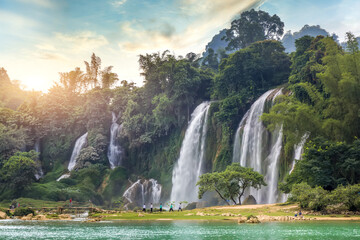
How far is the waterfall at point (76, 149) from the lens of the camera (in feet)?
195

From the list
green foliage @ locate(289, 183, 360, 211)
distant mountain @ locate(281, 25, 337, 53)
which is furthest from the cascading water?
distant mountain @ locate(281, 25, 337, 53)

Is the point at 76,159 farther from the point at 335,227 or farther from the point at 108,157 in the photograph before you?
the point at 335,227

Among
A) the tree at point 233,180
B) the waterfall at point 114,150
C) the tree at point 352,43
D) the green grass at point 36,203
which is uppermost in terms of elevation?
the tree at point 352,43

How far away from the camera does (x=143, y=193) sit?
51000mm

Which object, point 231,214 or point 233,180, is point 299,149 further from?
point 231,214

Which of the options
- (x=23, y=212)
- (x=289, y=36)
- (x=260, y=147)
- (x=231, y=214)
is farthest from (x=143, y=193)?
(x=289, y=36)

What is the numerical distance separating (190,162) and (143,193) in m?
8.31

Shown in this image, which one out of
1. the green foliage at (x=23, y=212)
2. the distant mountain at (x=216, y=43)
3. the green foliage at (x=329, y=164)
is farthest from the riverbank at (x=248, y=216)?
the distant mountain at (x=216, y=43)

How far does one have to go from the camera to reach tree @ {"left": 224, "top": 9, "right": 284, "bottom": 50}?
2756 inches

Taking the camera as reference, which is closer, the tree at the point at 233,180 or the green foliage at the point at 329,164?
the green foliage at the point at 329,164

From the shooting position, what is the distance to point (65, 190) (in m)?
48.8

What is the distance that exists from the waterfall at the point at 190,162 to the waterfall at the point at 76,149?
18.5 m

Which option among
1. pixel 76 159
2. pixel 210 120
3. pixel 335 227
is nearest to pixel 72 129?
pixel 76 159

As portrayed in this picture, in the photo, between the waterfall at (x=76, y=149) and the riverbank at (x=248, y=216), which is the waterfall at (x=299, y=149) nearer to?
the riverbank at (x=248, y=216)
